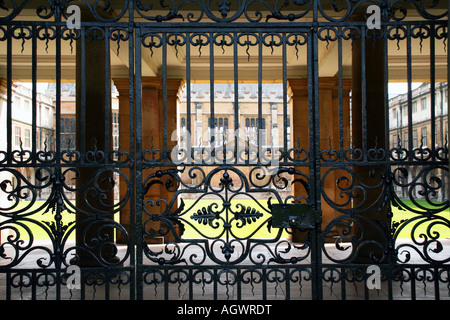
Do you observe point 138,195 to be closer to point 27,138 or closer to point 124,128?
point 124,128

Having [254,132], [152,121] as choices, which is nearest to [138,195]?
[152,121]

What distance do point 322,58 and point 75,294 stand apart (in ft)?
26.0

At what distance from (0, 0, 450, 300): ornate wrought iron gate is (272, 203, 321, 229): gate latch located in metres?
0.01

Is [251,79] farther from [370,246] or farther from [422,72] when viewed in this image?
[370,246]

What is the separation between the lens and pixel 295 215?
12.5 ft

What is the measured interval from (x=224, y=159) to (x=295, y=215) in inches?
35.8

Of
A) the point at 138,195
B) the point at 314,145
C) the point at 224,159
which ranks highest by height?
the point at 314,145

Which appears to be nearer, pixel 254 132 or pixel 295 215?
pixel 295 215

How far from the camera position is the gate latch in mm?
3801

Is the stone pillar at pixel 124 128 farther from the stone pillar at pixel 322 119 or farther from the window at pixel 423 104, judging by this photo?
the window at pixel 423 104

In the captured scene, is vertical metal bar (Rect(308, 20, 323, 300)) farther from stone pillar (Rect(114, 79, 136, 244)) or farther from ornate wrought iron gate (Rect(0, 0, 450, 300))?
stone pillar (Rect(114, 79, 136, 244))

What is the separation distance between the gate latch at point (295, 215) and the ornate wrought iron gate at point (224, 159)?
0.01 m

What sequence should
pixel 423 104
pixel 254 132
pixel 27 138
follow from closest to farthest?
pixel 254 132 → pixel 423 104 → pixel 27 138
